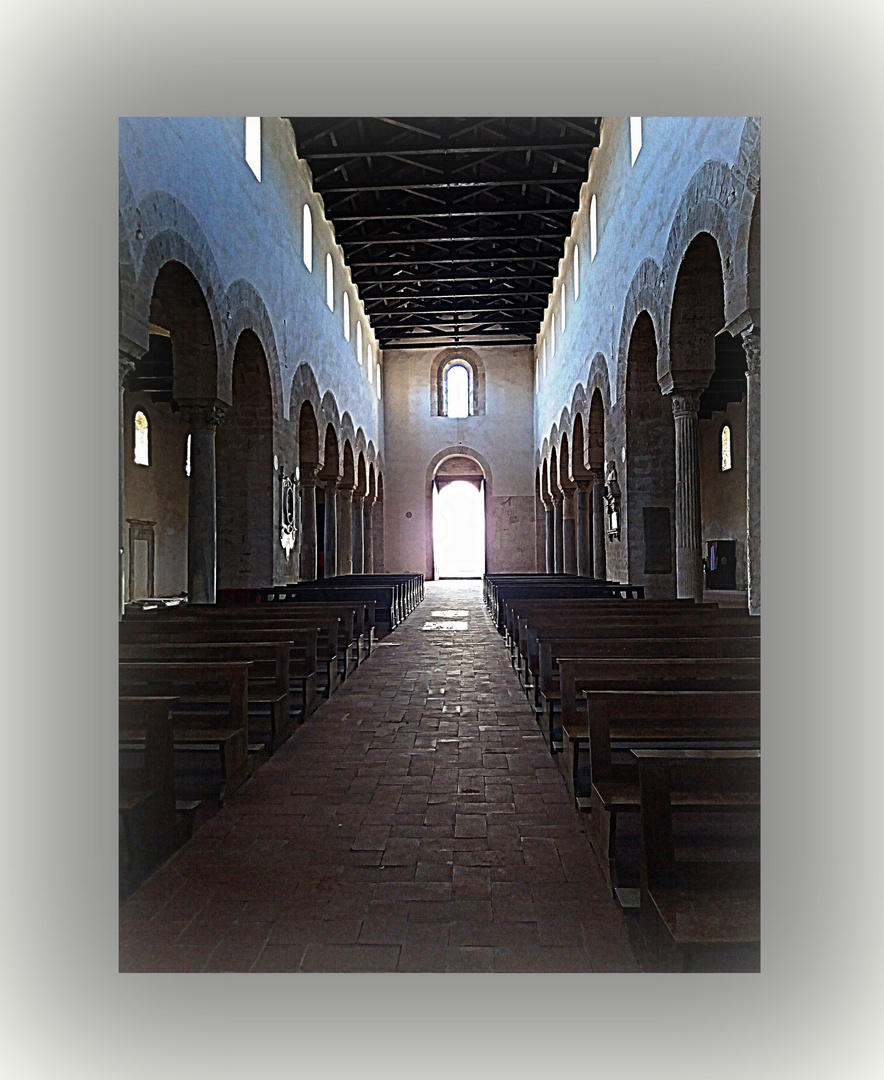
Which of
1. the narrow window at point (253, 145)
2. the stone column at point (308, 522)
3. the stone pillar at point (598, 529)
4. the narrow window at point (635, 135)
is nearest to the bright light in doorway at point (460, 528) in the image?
the stone column at point (308, 522)

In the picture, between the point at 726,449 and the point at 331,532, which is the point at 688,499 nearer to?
the point at 726,449

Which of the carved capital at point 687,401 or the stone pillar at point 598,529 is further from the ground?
the carved capital at point 687,401

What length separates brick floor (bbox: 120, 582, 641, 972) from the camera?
2.94 meters

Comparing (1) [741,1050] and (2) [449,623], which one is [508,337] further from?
(1) [741,1050]

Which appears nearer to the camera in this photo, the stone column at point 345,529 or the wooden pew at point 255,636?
the wooden pew at point 255,636

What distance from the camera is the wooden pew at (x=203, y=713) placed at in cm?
470

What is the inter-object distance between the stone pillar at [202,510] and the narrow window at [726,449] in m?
14.8

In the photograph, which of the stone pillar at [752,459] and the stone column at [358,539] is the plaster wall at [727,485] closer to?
the stone column at [358,539]

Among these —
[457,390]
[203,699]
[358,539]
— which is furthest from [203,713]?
[457,390]

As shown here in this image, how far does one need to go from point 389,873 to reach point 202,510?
356 inches

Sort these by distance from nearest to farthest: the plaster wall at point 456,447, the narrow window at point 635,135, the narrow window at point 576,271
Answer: the narrow window at point 635,135, the narrow window at point 576,271, the plaster wall at point 456,447

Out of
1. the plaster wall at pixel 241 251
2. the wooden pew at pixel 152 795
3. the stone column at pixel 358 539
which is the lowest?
the wooden pew at pixel 152 795

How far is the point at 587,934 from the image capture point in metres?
3.04
